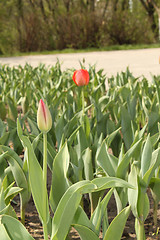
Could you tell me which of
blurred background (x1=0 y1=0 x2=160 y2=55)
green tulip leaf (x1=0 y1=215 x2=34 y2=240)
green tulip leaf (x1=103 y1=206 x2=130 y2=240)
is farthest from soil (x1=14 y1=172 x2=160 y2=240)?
blurred background (x1=0 y1=0 x2=160 y2=55)

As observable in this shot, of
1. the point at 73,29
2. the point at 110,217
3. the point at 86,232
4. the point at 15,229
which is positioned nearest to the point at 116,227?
the point at 86,232

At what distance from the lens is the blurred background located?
50.2 ft

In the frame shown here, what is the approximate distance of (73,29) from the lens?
15.5 meters

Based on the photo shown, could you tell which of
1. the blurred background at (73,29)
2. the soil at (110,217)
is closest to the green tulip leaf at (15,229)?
the soil at (110,217)

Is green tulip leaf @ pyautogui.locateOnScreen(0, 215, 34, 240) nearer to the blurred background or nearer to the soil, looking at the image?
the soil

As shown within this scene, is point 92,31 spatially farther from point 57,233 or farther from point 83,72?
point 57,233

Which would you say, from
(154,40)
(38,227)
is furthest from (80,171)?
(154,40)

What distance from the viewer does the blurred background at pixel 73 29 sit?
50.2 feet

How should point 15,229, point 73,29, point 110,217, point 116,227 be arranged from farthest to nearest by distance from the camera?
1. point 73,29
2. point 110,217
3. point 116,227
4. point 15,229

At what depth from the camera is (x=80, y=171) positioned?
173 centimetres

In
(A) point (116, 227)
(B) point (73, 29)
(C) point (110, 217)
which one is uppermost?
(B) point (73, 29)

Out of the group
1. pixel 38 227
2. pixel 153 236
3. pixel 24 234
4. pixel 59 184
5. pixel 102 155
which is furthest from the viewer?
pixel 38 227

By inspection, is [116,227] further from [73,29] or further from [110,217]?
[73,29]

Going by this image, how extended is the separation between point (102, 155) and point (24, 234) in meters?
0.53
